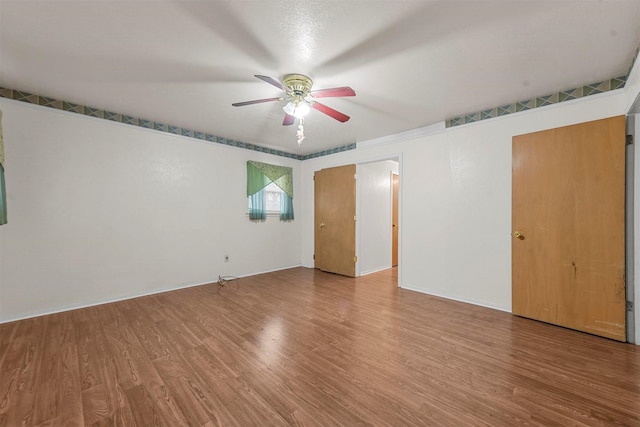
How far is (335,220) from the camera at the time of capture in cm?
482

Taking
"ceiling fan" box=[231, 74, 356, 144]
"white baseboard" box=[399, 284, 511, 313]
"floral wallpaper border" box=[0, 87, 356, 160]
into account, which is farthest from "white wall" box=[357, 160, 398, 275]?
"ceiling fan" box=[231, 74, 356, 144]

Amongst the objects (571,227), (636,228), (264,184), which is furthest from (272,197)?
(636,228)

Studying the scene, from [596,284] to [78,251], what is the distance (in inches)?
218

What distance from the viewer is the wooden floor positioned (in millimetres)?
1451

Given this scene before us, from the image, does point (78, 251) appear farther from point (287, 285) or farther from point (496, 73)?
point (496, 73)

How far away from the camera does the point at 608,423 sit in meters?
1.38

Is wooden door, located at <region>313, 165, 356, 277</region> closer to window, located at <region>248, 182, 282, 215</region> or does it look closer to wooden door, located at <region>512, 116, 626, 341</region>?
window, located at <region>248, 182, 282, 215</region>

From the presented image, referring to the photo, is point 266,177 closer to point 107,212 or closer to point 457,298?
point 107,212

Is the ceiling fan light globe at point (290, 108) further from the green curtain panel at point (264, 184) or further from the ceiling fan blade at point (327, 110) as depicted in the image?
the green curtain panel at point (264, 184)

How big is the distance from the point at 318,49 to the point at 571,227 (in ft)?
9.58

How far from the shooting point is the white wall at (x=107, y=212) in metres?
2.70

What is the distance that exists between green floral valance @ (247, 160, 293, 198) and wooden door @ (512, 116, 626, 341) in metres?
3.73

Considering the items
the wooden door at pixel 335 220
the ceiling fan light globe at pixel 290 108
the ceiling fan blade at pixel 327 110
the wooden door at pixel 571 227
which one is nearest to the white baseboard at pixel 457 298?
the wooden door at pixel 571 227

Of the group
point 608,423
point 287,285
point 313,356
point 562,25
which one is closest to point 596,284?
point 608,423
